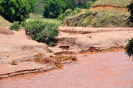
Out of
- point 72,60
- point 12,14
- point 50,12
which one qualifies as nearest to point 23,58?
point 72,60

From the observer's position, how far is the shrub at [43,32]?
1702 cm

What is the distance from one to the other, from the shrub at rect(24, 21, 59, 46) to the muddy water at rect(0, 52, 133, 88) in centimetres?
511

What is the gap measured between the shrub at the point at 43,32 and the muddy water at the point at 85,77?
16.8 ft

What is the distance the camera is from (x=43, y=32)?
16969 mm

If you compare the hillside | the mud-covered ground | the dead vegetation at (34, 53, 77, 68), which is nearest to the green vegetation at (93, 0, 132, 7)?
the hillside

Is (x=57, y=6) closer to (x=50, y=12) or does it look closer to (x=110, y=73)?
(x=50, y=12)

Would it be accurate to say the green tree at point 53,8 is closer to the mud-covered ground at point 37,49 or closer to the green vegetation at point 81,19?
the green vegetation at point 81,19

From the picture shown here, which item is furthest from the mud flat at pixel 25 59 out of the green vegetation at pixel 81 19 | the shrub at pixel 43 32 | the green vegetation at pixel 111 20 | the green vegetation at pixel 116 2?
the green vegetation at pixel 116 2

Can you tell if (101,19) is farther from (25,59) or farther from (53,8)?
(53,8)

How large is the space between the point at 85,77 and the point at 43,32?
26.5 feet

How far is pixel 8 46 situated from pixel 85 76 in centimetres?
494

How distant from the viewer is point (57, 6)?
1944 inches

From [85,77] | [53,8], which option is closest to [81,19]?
[53,8]

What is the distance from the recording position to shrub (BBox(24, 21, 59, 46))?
17016mm
